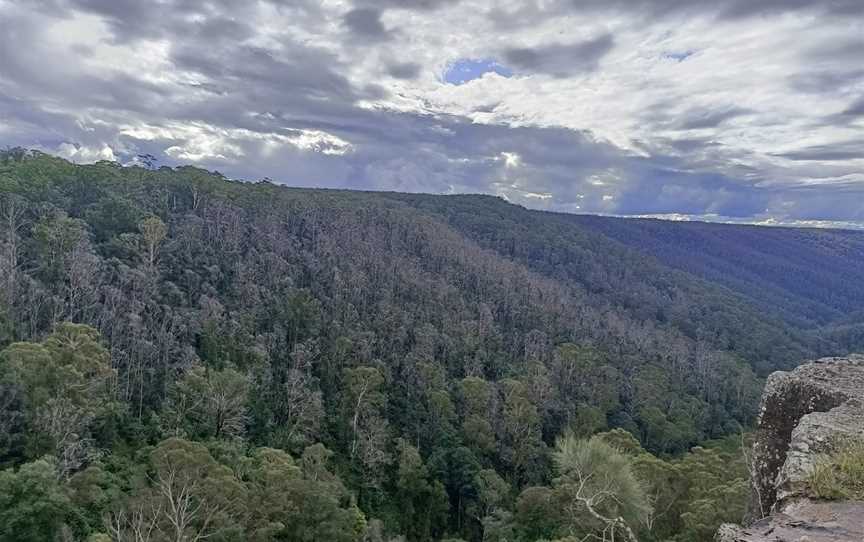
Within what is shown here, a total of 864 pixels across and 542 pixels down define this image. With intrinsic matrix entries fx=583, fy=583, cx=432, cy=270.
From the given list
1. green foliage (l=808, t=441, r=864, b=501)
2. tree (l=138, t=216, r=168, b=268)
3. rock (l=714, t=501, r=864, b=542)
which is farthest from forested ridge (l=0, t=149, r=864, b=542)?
green foliage (l=808, t=441, r=864, b=501)

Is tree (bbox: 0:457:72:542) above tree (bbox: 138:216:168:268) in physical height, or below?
below

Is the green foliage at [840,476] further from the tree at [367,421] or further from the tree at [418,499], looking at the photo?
the tree at [367,421]

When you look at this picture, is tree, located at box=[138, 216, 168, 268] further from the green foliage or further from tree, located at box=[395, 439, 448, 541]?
the green foliage

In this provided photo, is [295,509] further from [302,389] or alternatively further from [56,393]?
[302,389]

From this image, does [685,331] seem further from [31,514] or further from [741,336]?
[31,514]

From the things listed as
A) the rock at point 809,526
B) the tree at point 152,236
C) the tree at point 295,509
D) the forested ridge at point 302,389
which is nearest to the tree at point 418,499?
the forested ridge at point 302,389

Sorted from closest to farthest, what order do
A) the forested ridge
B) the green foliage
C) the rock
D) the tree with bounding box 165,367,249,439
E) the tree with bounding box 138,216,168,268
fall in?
the rock, the green foliage, the forested ridge, the tree with bounding box 165,367,249,439, the tree with bounding box 138,216,168,268

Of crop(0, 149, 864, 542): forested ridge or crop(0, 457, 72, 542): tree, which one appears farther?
crop(0, 149, 864, 542): forested ridge
